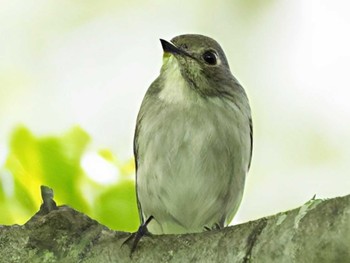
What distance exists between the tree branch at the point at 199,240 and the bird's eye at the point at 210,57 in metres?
2.10

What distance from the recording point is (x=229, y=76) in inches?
198

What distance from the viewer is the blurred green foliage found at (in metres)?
3.49

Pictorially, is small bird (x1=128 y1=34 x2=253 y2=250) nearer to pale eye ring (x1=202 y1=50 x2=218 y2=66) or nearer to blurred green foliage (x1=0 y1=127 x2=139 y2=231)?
pale eye ring (x1=202 y1=50 x2=218 y2=66)

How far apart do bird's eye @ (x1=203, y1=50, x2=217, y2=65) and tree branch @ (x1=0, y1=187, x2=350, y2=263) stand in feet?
6.89

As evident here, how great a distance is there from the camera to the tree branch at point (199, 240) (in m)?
2.15

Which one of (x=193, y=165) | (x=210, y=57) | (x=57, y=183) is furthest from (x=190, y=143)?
(x=57, y=183)

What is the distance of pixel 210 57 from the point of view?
4910 millimetres

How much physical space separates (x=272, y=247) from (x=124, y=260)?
32.4 inches

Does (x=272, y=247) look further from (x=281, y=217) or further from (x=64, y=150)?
(x=64, y=150)

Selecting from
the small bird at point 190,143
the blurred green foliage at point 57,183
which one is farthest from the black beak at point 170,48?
the blurred green foliage at point 57,183

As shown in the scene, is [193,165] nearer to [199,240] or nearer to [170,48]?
[170,48]

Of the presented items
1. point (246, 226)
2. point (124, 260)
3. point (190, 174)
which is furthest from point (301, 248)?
point (190, 174)

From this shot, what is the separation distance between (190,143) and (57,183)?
45.3 inches

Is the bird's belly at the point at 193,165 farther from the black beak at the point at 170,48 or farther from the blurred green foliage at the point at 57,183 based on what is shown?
the blurred green foliage at the point at 57,183
